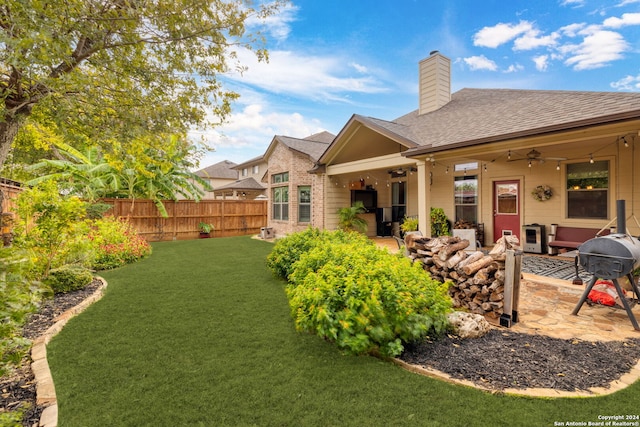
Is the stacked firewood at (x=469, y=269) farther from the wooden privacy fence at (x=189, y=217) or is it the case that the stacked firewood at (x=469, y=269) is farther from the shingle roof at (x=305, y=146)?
the wooden privacy fence at (x=189, y=217)

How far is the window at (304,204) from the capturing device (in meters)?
12.8

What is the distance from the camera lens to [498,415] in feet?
7.64

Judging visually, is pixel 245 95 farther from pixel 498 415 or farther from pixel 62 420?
pixel 498 415

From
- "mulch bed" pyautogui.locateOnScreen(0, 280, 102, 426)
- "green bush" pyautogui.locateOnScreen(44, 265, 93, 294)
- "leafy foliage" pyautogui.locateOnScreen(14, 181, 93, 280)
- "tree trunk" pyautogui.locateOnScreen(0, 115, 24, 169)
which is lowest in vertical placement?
"mulch bed" pyautogui.locateOnScreen(0, 280, 102, 426)

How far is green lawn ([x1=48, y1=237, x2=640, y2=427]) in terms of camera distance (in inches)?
92.0

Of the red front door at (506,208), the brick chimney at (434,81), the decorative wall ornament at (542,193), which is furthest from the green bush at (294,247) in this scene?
the brick chimney at (434,81)

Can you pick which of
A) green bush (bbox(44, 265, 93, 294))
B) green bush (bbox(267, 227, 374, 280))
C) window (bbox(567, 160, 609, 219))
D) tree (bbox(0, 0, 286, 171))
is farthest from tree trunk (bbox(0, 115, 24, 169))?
window (bbox(567, 160, 609, 219))

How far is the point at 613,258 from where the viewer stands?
3.90 metres

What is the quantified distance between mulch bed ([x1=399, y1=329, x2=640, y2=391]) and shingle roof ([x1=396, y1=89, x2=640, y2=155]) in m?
3.97

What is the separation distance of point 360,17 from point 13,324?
10849 millimetres

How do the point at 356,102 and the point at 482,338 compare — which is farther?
the point at 356,102

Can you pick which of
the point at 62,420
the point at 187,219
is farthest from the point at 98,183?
the point at 62,420

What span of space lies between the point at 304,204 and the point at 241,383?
10.3 meters

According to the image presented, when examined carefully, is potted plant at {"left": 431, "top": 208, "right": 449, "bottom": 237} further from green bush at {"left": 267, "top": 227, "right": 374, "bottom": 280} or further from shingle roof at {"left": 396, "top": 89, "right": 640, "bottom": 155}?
green bush at {"left": 267, "top": 227, "right": 374, "bottom": 280}
